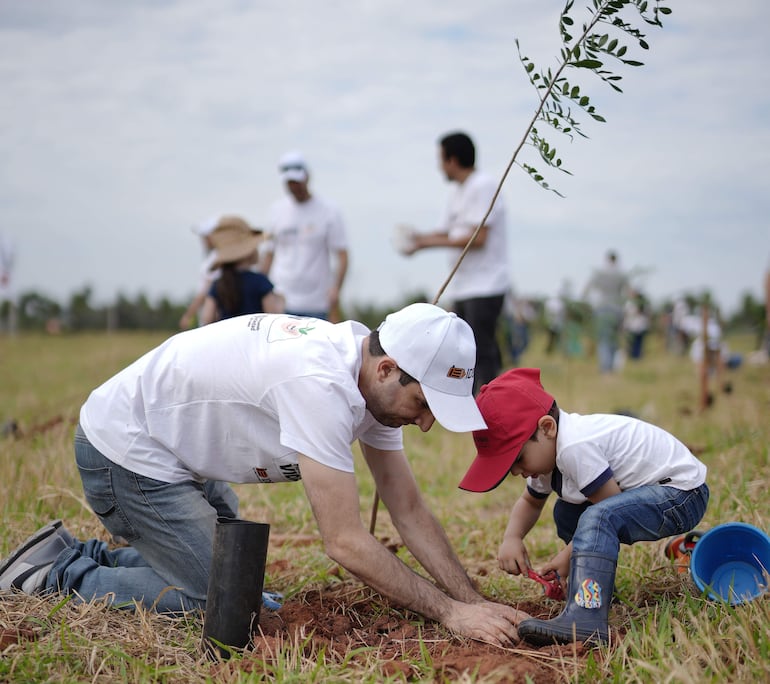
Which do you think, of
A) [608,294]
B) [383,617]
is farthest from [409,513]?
[608,294]

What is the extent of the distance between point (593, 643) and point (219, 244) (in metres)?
3.87

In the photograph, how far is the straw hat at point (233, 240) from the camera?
5500 millimetres

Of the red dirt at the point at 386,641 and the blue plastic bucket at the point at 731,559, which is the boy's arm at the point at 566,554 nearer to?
the red dirt at the point at 386,641

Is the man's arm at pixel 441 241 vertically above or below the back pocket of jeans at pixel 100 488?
above

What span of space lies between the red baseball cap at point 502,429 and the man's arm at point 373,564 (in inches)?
14.9

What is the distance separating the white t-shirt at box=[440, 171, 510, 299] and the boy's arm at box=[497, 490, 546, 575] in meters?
3.10

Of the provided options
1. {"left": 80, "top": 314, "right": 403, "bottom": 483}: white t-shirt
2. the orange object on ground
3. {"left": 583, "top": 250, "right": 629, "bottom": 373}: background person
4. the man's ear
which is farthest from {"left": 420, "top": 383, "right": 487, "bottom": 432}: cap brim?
{"left": 583, "top": 250, "right": 629, "bottom": 373}: background person

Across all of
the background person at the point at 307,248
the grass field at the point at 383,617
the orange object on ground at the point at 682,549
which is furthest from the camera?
the background person at the point at 307,248

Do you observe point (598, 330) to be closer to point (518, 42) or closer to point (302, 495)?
point (302, 495)

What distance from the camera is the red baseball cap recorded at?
9.07 ft

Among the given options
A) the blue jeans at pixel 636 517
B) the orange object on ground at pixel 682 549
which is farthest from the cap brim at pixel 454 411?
the orange object on ground at pixel 682 549

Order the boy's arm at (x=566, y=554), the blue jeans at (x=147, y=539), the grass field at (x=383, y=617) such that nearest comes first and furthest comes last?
the grass field at (x=383, y=617) < the boy's arm at (x=566, y=554) < the blue jeans at (x=147, y=539)

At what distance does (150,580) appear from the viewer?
306 cm

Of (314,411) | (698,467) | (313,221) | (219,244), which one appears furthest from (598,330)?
(314,411)
